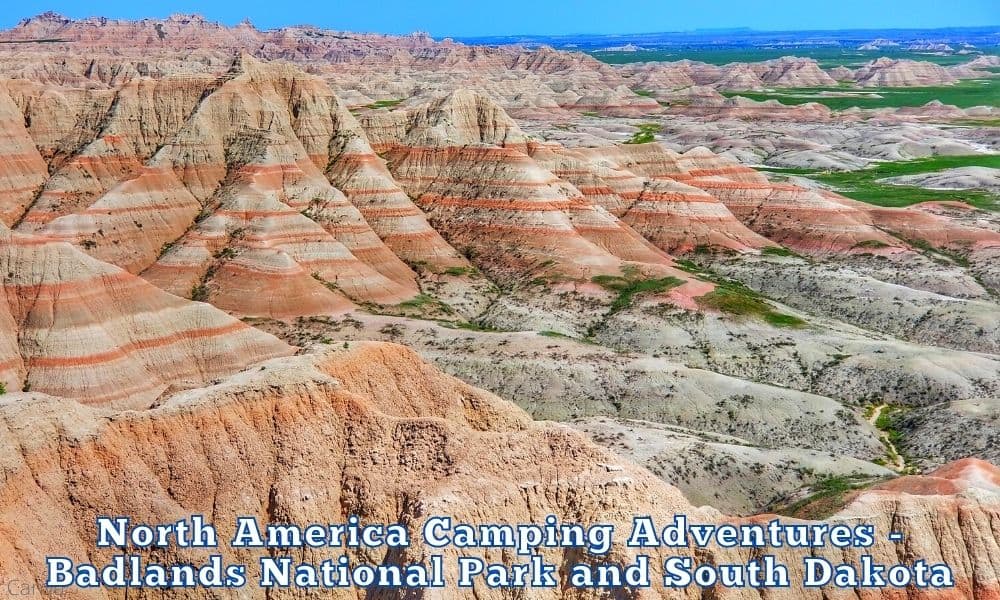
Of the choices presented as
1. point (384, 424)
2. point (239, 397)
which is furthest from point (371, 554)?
point (239, 397)

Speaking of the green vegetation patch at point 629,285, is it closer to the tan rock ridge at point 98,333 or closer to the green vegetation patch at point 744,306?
the green vegetation patch at point 744,306

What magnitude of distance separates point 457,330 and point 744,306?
2546 cm

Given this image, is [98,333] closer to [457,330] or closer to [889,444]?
[457,330]

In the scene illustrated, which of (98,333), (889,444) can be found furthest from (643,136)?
(98,333)

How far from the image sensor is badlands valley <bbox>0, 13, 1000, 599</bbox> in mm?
24703

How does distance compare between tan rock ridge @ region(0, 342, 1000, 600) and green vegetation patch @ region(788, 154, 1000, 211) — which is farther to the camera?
green vegetation patch @ region(788, 154, 1000, 211)

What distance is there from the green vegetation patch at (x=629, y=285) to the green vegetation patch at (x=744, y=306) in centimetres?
398

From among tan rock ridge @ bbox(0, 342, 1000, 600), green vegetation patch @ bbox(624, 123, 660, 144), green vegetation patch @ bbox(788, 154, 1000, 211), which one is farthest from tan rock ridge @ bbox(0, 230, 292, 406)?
green vegetation patch @ bbox(624, 123, 660, 144)

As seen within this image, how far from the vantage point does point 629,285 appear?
2955 inches

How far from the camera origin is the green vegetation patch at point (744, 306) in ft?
219

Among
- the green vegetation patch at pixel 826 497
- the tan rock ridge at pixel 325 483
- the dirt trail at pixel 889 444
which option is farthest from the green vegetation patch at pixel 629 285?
the tan rock ridge at pixel 325 483

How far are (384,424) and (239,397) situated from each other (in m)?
5.03

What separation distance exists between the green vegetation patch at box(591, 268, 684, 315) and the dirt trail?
23063 mm

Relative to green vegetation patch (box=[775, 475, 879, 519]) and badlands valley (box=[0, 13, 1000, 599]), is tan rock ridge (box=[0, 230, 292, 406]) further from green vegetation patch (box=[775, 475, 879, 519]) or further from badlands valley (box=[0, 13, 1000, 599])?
green vegetation patch (box=[775, 475, 879, 519])
